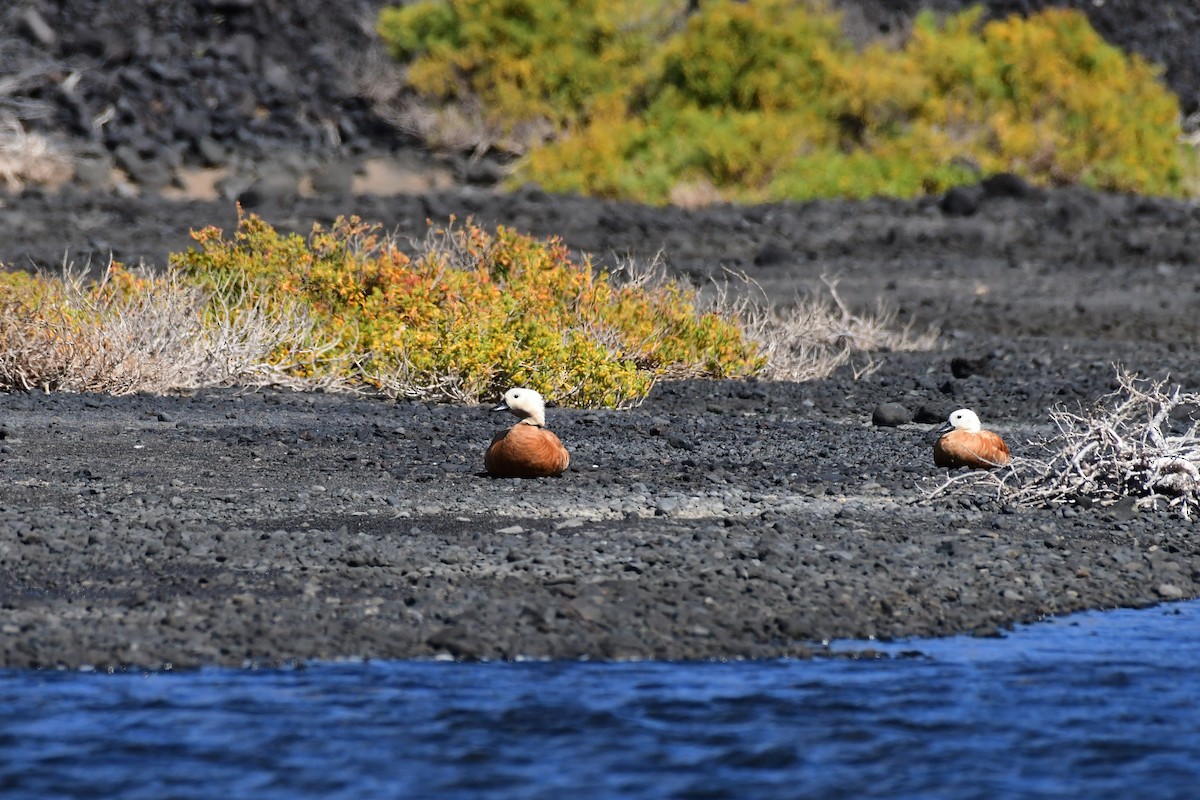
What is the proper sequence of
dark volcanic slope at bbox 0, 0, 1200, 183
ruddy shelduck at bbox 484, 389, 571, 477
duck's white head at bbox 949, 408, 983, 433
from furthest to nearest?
dark volcanic slope at bbox 0, 0, 1200, 183 < duck's white head at bbox 949, 408, 983, 433 < ruddy shelduck at bbox 484, 389, 571, 477

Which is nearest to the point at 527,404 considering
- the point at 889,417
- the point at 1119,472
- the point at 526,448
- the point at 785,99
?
the point at 526,448

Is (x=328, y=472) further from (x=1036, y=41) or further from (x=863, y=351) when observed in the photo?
(x=1036, y=41)

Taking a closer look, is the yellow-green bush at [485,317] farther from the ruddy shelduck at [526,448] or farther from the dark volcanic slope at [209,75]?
the dark volcanic slope at [209,75]

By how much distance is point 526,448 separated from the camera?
892 centimetres

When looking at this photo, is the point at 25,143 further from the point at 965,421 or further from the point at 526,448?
the point at 965,421

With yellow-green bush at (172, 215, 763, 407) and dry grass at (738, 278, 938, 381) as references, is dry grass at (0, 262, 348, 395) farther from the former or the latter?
dry grass at (738, 278, 938, 381)

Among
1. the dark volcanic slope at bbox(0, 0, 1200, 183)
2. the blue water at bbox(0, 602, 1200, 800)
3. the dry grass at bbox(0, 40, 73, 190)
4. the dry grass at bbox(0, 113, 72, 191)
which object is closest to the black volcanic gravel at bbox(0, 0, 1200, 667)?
the blue water at bbox(0, 602, 1200, 800)

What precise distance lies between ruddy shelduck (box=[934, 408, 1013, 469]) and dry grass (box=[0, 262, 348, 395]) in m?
4.47

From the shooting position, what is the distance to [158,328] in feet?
39.5

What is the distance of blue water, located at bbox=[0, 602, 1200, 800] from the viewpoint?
507 cm

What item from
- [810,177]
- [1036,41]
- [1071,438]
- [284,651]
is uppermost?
[1036,41]

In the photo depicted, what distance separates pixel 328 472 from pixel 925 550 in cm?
315

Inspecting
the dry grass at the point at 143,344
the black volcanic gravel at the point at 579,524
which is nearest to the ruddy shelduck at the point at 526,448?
the black volcanic gravel at the point at 579,524

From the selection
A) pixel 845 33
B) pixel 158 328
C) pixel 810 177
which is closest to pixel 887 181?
pixel 810 177
